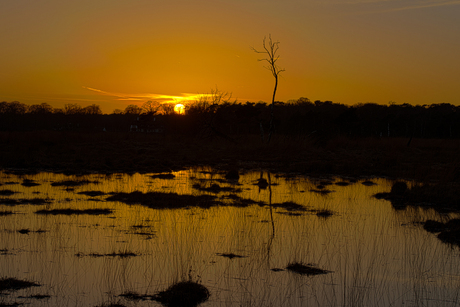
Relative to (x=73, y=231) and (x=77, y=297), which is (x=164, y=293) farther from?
(x=73, y=231)

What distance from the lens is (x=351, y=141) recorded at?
37.0 m

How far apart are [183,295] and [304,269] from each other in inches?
94.2

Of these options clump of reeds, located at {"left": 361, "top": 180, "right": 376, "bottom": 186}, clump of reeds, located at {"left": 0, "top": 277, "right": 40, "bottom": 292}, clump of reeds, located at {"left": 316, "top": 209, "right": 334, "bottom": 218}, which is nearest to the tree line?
→ clump of reeds, located at {"left": 361, "top": 180, "right": 376, "bottom": 186}

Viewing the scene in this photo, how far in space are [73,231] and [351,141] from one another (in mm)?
31936

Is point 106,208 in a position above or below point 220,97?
below

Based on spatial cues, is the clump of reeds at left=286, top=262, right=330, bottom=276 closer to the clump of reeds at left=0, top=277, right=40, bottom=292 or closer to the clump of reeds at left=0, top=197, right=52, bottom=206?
the clump of reeds at left=0, top=277, right=40, bottom=292

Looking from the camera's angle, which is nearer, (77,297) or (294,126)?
(77,297)

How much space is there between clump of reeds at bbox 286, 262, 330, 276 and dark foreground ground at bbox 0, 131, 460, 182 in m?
12.2

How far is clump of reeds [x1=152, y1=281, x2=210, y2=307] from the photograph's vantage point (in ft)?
18.1

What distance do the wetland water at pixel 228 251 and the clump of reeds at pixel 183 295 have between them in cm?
14

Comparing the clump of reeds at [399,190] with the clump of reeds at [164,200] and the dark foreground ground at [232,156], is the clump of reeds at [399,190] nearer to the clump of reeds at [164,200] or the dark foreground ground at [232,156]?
the dark foreground ground at [232,156]

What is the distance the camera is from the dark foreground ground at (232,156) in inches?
851

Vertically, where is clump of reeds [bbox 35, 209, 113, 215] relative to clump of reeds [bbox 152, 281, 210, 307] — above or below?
above

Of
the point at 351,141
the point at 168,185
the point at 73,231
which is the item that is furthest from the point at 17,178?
the point at 351,141
